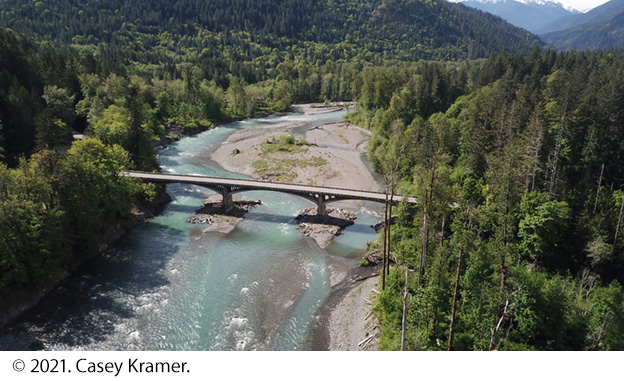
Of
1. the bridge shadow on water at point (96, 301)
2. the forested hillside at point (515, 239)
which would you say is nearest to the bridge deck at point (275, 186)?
the forested hillside at point (515, 239)

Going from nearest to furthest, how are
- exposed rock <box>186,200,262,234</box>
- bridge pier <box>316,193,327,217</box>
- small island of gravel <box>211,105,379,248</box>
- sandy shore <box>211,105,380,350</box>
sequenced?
sandy shore <box>211,105,380,350</box>, exposed rock <box>186,200,262,234</box>, bridge pier <box>316,193,327,217</box>, small island of gravel <box>211,105,379,248</box>

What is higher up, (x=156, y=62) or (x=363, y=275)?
(x=156, y=62)

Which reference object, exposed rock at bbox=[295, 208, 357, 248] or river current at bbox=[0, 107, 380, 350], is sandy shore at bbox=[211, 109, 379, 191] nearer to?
exposed rock at bbox=[295, 208, 357, 248]

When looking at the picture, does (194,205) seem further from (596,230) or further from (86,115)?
(596,230)

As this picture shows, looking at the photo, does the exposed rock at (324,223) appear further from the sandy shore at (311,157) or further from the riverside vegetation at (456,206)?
the sandy shore at (311,157)

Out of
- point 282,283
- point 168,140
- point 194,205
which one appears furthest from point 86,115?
point 282,283

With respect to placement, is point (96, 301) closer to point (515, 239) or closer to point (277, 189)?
point (277, 189)

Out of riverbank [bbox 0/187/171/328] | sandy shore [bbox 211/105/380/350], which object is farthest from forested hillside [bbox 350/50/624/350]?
riverbank [bbox 0/187/171/328]
